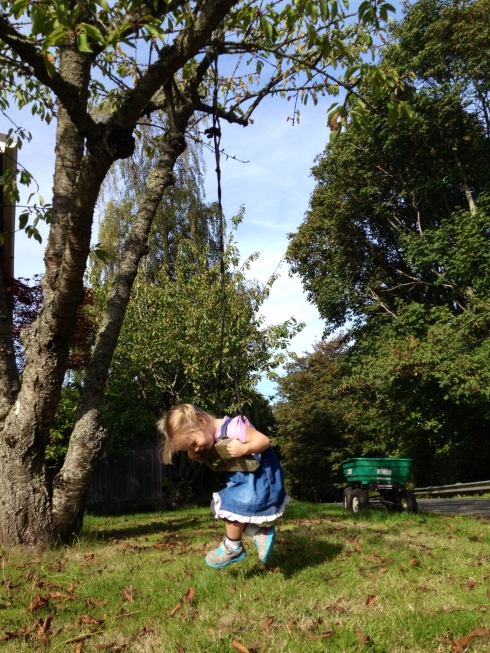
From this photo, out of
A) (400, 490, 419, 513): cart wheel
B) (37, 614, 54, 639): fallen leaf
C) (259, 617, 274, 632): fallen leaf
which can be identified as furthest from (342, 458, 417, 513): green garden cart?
(37, 614, 54, 639): fallen leaf

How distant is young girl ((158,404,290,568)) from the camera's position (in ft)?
12.6

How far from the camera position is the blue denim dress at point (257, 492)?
3877 mm

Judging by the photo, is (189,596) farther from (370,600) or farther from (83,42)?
(83,42)

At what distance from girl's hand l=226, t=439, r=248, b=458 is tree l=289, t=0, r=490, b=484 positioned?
14.2 m

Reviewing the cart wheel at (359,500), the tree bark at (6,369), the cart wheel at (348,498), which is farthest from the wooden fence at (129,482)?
the tree bark at (6,369)

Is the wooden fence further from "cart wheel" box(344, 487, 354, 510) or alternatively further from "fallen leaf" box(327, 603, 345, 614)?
"fallen leaf" box(327, 603, 345, 614)

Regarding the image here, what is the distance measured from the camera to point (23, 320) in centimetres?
1315

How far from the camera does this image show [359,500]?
9.63 m

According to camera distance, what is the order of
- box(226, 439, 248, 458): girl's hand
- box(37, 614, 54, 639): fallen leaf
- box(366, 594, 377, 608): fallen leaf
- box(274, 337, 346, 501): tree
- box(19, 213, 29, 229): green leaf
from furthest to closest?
box(274, 337, 346, 501): tree < box(19, 213, 29, 229): green leaf < box(226, 439, 248, 458): girl's hand < box(366, 594, 377, 608): fallen leaf < box(37, 614, 54, 639): fallen leaf

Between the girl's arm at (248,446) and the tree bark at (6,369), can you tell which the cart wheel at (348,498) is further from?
the girl's arm at (248,446)

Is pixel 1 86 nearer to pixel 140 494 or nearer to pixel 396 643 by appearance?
pixel 396 643

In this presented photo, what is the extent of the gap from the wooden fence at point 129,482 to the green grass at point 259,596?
29.8 feet

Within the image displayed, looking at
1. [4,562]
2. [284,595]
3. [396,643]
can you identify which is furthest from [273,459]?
[4,562]

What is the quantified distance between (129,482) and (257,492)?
1212 cm
